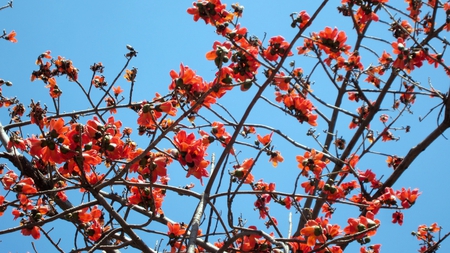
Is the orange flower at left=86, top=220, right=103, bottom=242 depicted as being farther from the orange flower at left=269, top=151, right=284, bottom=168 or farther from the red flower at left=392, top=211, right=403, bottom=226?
the red flower at left=392, top=211, right=403, bottom=226

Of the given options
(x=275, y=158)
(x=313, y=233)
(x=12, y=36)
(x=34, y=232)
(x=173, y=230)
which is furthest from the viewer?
(x=12, y=36)

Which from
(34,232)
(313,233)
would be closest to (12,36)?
(34,232)

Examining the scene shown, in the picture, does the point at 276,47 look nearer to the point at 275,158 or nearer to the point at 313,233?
the point at 275,158

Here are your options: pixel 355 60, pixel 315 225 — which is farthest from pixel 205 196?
pixel 355 60

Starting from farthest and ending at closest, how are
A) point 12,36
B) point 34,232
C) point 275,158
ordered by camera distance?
1. point 12,36
2. point 275,158
3. point 34,232

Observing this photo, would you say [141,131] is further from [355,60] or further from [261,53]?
[355,60]

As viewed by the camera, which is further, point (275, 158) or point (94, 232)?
point (275, 158)


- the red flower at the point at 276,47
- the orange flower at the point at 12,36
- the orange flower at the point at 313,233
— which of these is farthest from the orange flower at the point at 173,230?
the orange flower at the point at 12,36

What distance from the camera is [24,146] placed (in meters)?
3.26

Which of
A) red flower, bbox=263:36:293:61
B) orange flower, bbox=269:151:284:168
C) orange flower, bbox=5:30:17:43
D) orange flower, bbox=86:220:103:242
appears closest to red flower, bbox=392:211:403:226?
orange flower, bbox=269:151:284:168

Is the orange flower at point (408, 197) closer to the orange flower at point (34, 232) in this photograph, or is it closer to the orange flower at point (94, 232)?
the orange flower at point (94, 232)

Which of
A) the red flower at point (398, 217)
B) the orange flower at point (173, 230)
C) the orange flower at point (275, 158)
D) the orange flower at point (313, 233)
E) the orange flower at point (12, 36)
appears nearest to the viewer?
the orange flower at point (313, 233)

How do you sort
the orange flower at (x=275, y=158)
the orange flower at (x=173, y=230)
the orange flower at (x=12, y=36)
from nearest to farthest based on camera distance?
1. the orange flower at (x=173, y=230)
2. the orange flower at (x=275, y=158)
3. the orange flower at (x=12, y=36)

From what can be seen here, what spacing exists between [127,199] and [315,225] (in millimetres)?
1331
